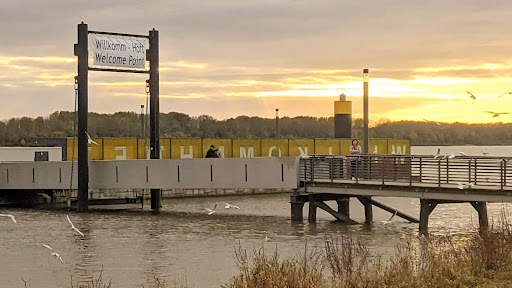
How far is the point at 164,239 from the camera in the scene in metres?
29.3

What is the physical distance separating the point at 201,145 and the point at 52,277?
1455 inches

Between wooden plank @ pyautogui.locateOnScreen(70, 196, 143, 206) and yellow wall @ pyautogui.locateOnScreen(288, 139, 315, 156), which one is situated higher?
yellow wall @ pyautogui.locateOnScreen(288, 139, 315, 156)

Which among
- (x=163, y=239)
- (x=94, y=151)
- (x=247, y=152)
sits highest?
(x=94, y=151)

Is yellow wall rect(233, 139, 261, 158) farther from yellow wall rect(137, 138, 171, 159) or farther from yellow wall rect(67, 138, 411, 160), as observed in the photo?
yellow wall rect(137, 138, 171, 159)

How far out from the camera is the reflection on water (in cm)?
2245

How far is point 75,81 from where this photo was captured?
37.8 meters

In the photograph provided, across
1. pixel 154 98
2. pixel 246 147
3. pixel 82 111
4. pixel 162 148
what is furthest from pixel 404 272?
pixel 246 147

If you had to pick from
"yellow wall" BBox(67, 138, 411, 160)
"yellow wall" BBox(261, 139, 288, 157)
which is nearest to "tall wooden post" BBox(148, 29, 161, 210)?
"yellow wall" BBox(67, 138, 411, 160)

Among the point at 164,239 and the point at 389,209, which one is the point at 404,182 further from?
the point at 164,239

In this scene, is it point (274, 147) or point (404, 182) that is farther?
point (274, 147)

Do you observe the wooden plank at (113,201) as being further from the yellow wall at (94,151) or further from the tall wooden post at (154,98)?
the yellow wall at (94,151)

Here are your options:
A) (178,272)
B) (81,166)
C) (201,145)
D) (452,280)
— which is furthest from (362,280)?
(201,145)

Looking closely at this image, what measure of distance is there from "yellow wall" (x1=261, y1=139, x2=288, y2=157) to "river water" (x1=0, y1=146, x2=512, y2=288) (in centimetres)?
2035

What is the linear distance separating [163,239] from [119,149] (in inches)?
1002
